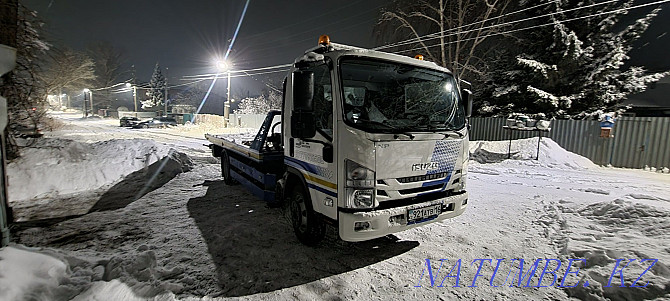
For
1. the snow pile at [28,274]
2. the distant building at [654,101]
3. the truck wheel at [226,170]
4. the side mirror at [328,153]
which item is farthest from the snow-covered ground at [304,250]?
the distant building at [654,101]

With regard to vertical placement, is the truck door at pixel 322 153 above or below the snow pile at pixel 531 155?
above

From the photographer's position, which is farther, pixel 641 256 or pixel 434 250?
pixel 434 250

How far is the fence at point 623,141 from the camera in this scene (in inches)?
438

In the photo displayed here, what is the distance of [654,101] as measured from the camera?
1961 cm

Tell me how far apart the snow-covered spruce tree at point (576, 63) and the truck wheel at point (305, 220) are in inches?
674

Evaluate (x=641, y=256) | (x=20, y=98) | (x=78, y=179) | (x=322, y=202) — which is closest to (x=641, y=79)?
(x=641, y=256)

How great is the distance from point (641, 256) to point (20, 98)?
1373 centimetres

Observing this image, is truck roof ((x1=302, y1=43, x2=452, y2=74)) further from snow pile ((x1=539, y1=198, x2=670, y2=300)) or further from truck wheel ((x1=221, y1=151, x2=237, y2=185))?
truck wheel ((x1=221, y1=151, x2=237, y2=185))

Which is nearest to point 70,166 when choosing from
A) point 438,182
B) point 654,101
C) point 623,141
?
point 438,182

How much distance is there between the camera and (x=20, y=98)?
8.37 metres

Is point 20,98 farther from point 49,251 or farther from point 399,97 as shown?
point 399,97

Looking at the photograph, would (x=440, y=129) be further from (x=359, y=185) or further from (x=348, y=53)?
(x=348, y=53)

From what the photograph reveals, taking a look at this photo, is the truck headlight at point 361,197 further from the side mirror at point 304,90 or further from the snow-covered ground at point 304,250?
the side mirror at point 304,90

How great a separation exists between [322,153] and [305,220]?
3.86 feet
